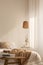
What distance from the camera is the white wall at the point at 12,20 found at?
631 centimetres

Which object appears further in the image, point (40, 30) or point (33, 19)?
point (33, 19)

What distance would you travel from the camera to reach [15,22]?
6.45 meters

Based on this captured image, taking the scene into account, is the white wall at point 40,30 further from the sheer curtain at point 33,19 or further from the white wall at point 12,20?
the white wall at point 12,20

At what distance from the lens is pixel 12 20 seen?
6426mm

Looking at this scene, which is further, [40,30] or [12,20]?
[12,20]

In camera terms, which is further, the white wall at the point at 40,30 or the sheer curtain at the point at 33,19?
the sheer curtain at the point at 33,19

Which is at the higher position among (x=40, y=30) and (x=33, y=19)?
(x=33, y=19)

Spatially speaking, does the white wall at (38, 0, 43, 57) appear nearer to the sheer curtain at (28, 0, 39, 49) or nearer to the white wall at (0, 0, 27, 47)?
the sheer curtain at (28, 0, 39, 49)

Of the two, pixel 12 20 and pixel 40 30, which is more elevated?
pixel 12 20

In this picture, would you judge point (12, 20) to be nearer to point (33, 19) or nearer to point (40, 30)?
point (33, 19)

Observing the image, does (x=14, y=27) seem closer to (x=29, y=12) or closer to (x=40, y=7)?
(x=29, y=12)

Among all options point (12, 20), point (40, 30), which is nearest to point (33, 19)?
point (40, 30)

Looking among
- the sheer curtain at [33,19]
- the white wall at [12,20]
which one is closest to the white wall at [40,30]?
the sheer curtain at [33,19]

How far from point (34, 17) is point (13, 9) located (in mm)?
835
